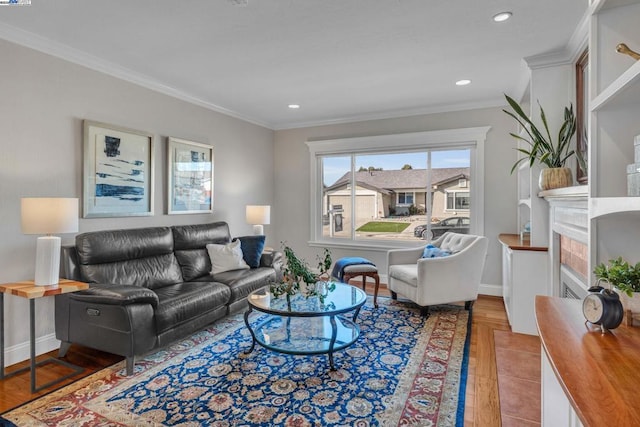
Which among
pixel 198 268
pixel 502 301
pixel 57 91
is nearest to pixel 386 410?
pixel 198 268

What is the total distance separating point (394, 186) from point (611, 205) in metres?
4.11

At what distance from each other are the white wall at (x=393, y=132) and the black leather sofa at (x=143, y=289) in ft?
5.93

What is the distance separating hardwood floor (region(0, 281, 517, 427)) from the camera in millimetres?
2057

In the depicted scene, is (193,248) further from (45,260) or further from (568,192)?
(568,192)

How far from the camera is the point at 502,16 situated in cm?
244

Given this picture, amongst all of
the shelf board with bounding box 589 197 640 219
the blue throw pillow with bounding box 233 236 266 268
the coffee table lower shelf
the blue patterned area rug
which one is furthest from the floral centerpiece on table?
the shelf board with bounding box 589 197 640 219

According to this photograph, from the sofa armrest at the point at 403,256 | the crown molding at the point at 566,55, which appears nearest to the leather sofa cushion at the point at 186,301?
the sofa armrest at the point at 403,256

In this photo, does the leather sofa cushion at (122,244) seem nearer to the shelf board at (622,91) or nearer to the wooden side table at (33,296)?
the wooden side table at (33,296)

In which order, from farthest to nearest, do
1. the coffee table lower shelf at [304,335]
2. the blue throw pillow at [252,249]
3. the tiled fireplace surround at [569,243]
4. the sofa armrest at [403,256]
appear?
the sofa armrest at [403,256], the blue throw pillow at [252,249], the coffee table lower shelf at [304,335], the tiled fireplace surround at [569,243]

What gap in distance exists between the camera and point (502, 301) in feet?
14.2

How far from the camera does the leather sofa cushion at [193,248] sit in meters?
3.77

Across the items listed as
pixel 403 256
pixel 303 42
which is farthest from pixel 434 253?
pixel 303 42

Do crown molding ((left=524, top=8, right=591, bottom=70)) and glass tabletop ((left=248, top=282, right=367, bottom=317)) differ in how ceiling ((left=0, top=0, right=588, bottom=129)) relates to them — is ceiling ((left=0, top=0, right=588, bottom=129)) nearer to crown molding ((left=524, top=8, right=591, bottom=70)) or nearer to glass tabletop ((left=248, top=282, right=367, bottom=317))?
crown molding ((left=524, top=8, right=591, bottom=70))

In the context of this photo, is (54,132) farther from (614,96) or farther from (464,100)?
(464,100)
